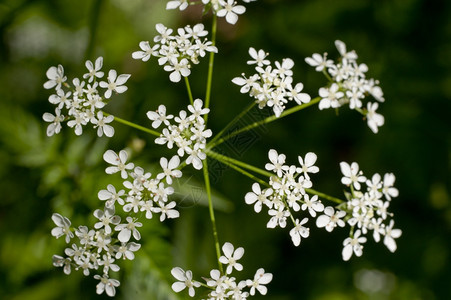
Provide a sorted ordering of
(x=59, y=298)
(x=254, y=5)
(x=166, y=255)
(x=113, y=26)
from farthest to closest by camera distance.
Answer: (x=254, y=5) < (x=113, y=26) < (x=59, y=298) < (x=166, y=255)

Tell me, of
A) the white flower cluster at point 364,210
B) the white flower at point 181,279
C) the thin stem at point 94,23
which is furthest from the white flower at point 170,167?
the thin stem at point 94,23

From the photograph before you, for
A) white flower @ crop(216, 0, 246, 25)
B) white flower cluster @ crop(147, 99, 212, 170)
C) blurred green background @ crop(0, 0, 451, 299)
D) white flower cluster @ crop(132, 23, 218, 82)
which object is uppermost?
white flower @ crop(216, 0, 246, 25)

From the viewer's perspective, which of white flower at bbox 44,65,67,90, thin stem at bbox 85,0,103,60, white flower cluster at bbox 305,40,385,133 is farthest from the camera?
thin stem at bbox 85,0,103,60

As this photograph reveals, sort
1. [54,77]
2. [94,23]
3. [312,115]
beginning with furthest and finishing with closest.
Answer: [312,115]
[94,23]
[54,77]

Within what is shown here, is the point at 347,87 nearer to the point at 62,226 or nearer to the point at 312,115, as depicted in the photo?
the point at 312,115

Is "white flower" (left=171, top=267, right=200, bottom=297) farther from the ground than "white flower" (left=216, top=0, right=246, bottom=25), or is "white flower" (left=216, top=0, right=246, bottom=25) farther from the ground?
"white flower" (left=216, top=0, right=246, bottom=25)

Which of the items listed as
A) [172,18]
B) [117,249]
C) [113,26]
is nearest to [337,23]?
[172,18]

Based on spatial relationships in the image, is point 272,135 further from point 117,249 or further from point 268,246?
point 117,249

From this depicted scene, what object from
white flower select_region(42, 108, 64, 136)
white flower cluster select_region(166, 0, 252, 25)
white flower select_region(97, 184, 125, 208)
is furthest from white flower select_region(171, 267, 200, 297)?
white flower cluster select_region(166, 0, 252, 25)

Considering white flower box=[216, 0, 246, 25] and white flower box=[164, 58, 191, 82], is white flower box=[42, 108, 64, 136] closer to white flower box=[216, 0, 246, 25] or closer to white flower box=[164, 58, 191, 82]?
white flower box=[164, 58, 191, 82]

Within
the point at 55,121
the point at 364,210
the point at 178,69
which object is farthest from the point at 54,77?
the point at 364,210

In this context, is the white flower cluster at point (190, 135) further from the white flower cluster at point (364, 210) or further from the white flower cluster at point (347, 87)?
the white flower cluster at point (364, 210)
